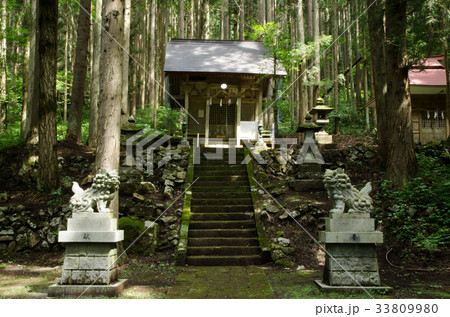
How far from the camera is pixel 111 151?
6.71 m

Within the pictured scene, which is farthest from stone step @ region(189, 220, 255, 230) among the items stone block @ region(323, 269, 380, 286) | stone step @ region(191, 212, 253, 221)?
stone block @ region(323, 269, 380, 286)

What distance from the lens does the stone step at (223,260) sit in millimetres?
6984

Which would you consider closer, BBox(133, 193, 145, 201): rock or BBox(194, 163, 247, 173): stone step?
BBox(133, 193, 145, 201): rock

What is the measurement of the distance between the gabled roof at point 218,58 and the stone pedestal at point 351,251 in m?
10.3

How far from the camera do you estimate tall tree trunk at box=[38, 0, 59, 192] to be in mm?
8938

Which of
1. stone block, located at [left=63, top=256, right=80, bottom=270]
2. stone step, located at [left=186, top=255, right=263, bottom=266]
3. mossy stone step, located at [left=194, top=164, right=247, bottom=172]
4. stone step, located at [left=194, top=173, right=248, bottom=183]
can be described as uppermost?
mossy stone step, located at [left=194, top=164, right=247, bottom=172]

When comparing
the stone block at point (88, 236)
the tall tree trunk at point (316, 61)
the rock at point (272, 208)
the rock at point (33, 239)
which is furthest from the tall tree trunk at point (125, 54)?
the stone block at point (88, 236)

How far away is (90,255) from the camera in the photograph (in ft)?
15.9

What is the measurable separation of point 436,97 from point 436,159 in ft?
27.0

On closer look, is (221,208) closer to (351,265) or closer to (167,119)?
(351,265)

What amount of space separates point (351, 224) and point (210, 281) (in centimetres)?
255

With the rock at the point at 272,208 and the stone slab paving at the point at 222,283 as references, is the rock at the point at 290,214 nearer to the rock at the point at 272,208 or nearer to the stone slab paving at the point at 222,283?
the rock at the point at 272,208

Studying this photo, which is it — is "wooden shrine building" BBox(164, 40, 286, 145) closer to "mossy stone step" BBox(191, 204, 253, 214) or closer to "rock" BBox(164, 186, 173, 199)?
"rock" BBox(164, 186, 173, 199)

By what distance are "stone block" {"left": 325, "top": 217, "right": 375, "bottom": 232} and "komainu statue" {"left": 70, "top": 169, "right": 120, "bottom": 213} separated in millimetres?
3491
